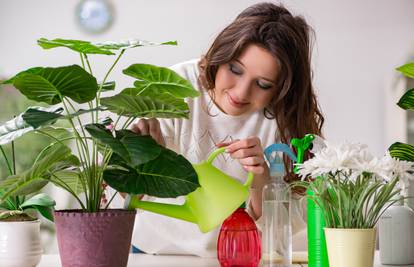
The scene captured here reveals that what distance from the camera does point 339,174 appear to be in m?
1.09

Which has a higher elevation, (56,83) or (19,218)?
(56,83)

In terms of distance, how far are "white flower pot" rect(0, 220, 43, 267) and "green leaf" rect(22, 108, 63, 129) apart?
0.35 m

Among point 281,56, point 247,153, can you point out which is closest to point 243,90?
point 281,56

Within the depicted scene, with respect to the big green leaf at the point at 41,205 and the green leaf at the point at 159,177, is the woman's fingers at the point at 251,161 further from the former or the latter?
the big green leaf at the point at 41,205

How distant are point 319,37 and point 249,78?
7.47 feet

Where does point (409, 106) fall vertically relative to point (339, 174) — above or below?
above

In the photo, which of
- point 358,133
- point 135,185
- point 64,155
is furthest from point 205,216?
point 358,133

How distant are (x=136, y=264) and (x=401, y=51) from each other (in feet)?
9.70

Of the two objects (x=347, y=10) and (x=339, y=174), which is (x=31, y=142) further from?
(x=339, y=174)

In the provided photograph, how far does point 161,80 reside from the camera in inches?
46.1

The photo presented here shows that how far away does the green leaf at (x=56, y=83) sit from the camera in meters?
0.99

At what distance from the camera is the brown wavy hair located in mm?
1750

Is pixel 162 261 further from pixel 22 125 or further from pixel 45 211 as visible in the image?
pixel 22 125

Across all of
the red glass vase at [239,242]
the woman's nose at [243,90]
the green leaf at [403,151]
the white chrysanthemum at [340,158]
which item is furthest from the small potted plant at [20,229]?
the green leaf at [403,151]
